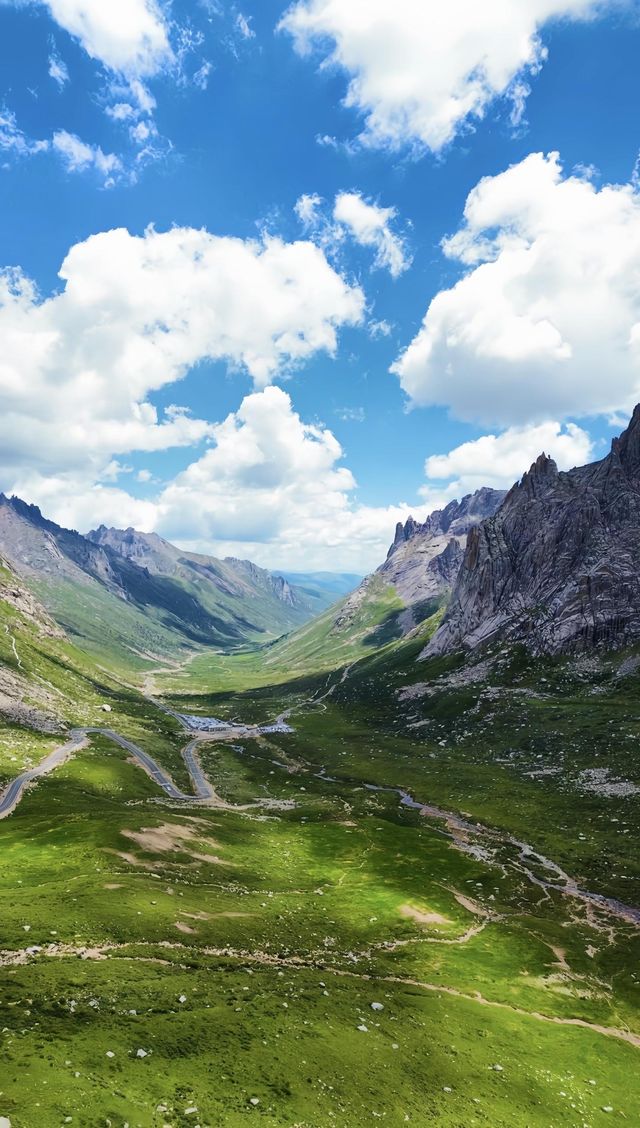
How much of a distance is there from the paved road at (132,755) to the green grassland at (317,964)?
17.2 ft

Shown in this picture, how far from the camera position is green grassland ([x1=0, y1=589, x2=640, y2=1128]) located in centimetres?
2870

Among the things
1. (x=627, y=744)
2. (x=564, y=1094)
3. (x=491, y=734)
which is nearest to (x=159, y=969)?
(x=564, y=1094)

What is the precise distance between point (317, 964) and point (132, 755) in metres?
136

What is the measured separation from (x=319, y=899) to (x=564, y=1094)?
37.9m

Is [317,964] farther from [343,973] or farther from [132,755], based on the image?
[132,755]

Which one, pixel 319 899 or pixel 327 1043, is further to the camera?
pixel 319 899

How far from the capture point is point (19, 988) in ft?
111

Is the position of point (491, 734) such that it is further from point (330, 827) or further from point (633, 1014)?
point (633, 1014)

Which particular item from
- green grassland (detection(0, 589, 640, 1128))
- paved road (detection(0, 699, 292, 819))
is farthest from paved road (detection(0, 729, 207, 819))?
green grassland (detection(0, 589, 640, 1128))

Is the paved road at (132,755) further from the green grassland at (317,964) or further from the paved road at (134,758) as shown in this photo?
the green grassland at (317,964)

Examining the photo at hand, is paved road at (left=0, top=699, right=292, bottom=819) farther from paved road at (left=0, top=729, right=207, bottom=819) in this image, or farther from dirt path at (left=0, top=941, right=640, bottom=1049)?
dirt path at (left=0, top=941, right=640, bottom=1049)

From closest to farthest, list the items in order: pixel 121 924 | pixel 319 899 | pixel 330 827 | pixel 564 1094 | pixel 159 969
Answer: pixel 564 1094 → pixel 159 969 → pixel 121 924 → pixel 319 899 → pixel 330 827

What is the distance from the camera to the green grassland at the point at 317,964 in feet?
94.2

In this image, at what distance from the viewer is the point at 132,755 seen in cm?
17038
